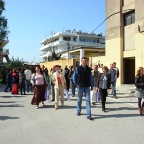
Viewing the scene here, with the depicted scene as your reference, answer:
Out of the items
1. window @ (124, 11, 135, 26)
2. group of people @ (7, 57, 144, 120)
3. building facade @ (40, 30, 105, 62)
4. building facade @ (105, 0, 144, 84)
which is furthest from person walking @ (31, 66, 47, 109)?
building facade @ (40, 30, 105, 62)

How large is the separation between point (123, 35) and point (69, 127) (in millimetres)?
18087

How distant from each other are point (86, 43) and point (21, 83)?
8971cm

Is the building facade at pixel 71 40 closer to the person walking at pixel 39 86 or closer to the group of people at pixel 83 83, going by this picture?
the group of people at pixel 83 83

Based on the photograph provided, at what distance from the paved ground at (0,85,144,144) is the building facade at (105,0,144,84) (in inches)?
517

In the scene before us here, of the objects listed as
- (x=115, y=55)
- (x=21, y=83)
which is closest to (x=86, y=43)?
(x=115, y=55)

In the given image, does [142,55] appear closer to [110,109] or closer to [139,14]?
[139,14]

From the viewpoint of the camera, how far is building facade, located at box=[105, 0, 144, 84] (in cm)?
2392

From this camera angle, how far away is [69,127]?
845cm

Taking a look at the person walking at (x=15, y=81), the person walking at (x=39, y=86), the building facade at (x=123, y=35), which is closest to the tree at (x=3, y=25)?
the building facade at (x=123, y=35)

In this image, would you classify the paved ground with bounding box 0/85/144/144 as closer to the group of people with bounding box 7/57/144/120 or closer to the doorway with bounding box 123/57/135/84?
the group of people with bounding box 7/57/144/120

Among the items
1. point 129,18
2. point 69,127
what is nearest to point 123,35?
point 129,18

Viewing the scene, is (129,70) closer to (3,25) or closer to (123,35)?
(123,35)

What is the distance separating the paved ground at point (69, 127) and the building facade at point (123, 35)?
13120 mm

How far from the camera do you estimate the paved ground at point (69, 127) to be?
7053 mm
